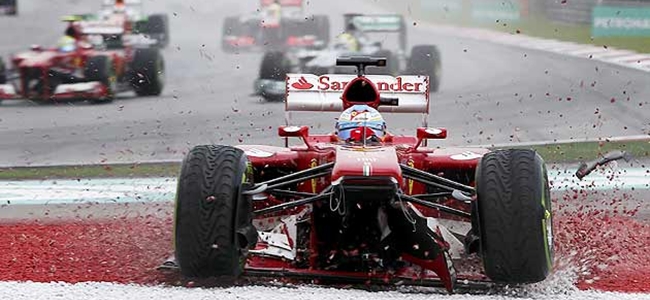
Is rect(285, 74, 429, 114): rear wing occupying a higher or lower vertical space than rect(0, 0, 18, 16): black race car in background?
higher

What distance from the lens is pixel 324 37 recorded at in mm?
20656

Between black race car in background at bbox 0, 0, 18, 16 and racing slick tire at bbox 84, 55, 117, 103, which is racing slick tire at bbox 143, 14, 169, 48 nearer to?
racing slick tire at bbox 84, 55, 117, 103

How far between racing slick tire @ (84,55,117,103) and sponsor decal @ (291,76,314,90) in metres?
9.30

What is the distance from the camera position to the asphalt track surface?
15375 millimetres

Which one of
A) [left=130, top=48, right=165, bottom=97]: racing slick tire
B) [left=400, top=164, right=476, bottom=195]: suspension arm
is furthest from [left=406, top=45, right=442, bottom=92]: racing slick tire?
[left=400, top=164, right=476, bottom=195]: suspension arm

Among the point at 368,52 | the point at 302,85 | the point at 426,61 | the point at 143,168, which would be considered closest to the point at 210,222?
the point at 302,85

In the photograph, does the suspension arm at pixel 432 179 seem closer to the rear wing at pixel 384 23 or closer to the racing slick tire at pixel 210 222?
the racing slick tire at pixel 210 222

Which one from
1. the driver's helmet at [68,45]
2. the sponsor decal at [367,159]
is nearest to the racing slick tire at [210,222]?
the sponsor decal at [367,159]

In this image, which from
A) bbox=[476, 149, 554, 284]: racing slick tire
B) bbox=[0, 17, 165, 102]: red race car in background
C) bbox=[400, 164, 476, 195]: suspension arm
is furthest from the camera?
bbox=[0, 17, 165, 102]: red race car in background

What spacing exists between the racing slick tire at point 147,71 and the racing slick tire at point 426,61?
3863 mm

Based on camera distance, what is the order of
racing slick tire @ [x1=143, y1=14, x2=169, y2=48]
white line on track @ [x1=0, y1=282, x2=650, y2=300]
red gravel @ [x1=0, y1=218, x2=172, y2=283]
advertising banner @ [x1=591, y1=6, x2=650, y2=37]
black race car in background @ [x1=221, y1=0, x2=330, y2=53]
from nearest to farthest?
white line on track @ [x1=0, y1=282, x2=650, y2=300] < red gravel @ [x1=0, y1=218, x2=172, y2=283] < racing slick tire @ [x1=143, y1=14, x2=169, y2=48] < black race car in background @ [x1=221, y1=0, x2=330, y2=53] < advertising banner @ [x1=591, y1=6, x2=650, y2=37]

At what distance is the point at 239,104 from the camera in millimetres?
17578

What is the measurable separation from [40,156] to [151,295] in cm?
829

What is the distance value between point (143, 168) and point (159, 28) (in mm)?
7261
